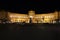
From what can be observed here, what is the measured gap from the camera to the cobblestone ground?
7.04 feet

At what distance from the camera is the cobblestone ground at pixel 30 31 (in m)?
2.15

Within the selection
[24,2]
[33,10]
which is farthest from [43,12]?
[24,2]

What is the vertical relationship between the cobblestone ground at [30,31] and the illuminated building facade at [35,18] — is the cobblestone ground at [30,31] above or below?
below

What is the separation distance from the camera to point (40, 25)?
214 centimetres

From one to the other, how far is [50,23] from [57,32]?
15 centimetres

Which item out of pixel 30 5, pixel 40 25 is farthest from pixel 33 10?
pixel 40 25

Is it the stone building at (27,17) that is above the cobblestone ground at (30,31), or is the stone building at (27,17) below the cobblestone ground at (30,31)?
above

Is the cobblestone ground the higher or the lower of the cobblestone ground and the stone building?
the lower

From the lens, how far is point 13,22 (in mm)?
2162

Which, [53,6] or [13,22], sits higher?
[53,6]

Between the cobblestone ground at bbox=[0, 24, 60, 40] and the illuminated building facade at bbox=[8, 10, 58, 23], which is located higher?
the illuminated building facade at bbox=[8, 10, 58, 23]

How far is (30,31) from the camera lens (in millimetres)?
2164

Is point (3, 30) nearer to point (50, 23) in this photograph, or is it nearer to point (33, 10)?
point (33, 10)

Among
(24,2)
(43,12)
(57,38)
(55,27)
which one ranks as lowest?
(57,38)
